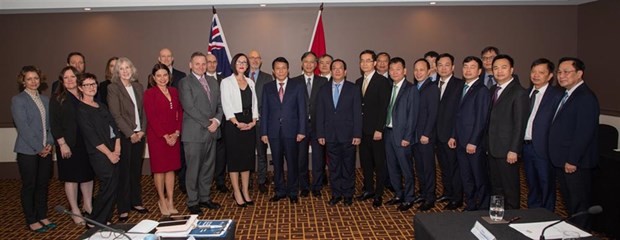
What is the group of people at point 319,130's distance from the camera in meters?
3.79

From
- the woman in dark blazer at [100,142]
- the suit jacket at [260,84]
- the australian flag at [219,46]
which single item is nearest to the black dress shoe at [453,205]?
the suit jacket at [260,84]

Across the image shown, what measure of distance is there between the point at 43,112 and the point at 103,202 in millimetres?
1055

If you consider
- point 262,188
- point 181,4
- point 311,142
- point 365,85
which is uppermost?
point 181,4

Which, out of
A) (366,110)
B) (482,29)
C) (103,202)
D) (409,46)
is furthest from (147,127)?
(482,29)

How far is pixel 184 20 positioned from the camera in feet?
22.1

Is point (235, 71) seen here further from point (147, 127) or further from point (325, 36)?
point (325, 36)

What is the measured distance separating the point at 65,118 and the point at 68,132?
0.13m

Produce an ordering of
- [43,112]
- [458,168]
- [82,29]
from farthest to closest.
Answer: [82,29] → [458,168] → [43,112]

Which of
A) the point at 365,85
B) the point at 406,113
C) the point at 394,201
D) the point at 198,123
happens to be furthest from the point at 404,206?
the point at 198,123

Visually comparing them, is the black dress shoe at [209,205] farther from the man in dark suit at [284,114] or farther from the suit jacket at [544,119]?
the suit jacket at [544,119]

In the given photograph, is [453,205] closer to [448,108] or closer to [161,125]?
[448,108]

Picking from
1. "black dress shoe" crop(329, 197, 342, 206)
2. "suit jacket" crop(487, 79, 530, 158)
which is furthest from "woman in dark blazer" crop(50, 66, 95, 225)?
"suit jacket" crop(487, 79, 530, 158)

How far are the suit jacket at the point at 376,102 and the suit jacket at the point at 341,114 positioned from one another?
0.31 feet

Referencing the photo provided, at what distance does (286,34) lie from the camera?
6828mm
